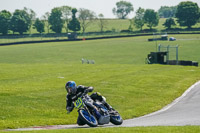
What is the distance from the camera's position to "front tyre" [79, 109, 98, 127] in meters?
16.5

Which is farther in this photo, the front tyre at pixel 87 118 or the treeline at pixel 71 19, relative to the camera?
the treeline at pixel 71 19

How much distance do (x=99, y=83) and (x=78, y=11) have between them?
6554 inches

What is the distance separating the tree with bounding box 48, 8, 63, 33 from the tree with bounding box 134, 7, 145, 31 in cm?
3406

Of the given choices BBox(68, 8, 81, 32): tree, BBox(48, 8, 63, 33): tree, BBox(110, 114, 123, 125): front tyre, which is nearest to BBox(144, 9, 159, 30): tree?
BBox(68, 8, 81, 32): tree

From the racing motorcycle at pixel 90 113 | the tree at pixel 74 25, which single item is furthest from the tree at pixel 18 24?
the racing motorcycle at pixel 90 113

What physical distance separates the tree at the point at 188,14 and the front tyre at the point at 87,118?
162m

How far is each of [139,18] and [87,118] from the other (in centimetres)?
17385

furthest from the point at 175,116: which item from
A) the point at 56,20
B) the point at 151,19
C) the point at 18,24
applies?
the point at 151,19

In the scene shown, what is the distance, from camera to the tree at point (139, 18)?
18238 centimetres

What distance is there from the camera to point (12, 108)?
20.8 metres

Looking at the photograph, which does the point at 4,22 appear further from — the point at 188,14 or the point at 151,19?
the point at 188,14

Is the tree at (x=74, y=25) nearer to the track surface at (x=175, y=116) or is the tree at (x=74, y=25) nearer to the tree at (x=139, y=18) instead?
the tree at (x=139, y=18)

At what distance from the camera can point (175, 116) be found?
20.5 meters

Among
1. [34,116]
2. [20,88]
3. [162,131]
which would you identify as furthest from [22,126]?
[20,88]
